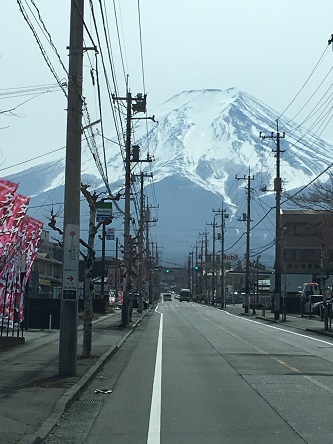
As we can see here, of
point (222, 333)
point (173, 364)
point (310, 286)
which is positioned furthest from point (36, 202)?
point (173, 364)

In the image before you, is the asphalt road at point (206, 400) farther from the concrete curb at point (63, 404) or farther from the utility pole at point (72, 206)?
the utility pole at point (72, 206)

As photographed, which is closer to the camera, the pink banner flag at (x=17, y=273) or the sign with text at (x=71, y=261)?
the sign with text at (x=71, y=261)

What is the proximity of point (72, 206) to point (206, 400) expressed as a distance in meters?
4.58

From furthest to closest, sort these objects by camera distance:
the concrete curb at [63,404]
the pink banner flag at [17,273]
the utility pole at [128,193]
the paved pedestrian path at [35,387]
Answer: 1. the utility pole at [128,193]
2. the pink banner flag at [17,273]
3. the paved pedestrian path at [35,387]
4. the concrete curb at [63,404]

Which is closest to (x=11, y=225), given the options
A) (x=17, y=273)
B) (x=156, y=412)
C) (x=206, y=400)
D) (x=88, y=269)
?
(x=17, y=273)

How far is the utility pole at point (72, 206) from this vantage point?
1480 cm

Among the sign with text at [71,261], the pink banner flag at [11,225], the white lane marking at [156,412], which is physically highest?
the pink banner flag at [11,225]

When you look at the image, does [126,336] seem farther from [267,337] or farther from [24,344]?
[24,344]

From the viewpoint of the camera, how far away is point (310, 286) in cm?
7000

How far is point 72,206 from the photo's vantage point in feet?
49.2

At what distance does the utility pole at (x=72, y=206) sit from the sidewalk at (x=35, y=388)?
25.6 inches

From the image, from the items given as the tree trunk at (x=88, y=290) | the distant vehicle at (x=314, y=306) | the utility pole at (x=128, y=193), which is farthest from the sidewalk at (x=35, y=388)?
the distant vehicle at (x=314, y=306)

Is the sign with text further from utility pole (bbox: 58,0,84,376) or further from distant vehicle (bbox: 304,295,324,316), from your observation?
distant vehicle (bbox: 304,295,324,316)

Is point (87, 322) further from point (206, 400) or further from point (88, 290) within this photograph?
point (206, 400)
